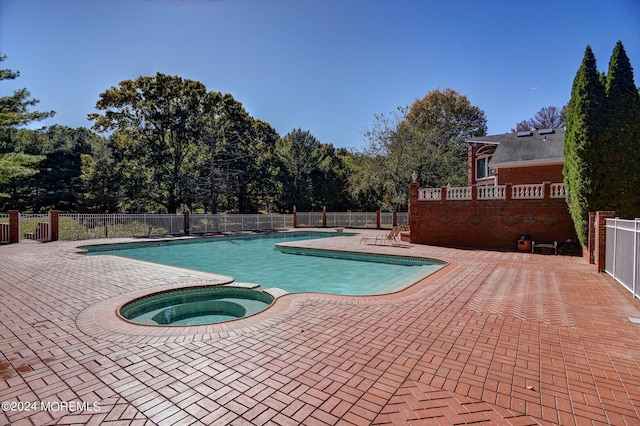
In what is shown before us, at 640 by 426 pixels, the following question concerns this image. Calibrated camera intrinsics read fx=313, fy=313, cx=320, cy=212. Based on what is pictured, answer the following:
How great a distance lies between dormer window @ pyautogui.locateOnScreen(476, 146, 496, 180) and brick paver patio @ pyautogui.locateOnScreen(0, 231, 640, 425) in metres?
16.8

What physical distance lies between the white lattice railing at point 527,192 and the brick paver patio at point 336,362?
26.6 feet

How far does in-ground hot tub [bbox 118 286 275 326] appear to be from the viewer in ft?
17.8

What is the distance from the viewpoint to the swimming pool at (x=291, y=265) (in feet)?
27.4

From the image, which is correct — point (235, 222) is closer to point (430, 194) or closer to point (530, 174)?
point (430, 194)

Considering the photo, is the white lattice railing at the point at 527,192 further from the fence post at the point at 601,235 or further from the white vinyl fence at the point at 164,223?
the white vinyl fence at the point at 164,223

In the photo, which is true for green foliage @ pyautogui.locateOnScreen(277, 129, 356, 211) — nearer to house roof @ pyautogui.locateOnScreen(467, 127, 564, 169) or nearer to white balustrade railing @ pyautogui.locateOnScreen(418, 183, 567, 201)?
house roof @ pyautogui.locateOnScreen(467, 127, 564, 169)

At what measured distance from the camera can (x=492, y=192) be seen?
44.5ft

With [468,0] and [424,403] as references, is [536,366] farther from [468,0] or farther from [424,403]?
[468,0]

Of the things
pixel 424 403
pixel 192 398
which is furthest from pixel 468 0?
pixel 192 398

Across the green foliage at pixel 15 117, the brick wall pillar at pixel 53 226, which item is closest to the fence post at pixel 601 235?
the green foliage at pixel 15 117

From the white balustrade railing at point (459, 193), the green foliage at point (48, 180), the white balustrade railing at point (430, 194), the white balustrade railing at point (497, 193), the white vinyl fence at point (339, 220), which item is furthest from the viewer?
the green foliage at point (48, 180)

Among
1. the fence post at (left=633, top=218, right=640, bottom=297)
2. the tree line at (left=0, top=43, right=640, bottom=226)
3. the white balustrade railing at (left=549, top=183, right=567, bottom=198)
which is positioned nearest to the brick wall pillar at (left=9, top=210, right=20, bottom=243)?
the tree line at (left=0, top=43, right=640, bottom=226)

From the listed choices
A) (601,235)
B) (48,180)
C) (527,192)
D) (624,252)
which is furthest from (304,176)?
(624,252)

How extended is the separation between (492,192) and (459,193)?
4.29ft
